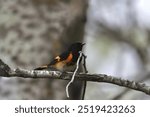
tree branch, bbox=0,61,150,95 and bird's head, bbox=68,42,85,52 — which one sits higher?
bird's head, bbox=68,42,85,52

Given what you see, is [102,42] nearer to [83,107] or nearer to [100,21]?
[100,21]

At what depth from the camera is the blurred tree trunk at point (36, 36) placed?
1.41m

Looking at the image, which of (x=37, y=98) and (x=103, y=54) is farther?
(x=103, y=54)

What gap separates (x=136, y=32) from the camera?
1974 mm

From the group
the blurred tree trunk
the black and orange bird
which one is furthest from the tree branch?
the blurred tree trunk

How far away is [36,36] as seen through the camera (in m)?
1.47

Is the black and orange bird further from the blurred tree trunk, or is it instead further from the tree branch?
the blurred tree trunk

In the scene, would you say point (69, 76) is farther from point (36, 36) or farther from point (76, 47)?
point (36, 36)

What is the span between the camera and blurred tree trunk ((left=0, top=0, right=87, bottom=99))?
141cm

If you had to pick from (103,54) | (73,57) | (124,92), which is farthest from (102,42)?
(73,57)

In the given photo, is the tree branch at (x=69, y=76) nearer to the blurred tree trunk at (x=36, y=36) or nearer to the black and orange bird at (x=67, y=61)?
the black and orange bird at (x=67, y=61)

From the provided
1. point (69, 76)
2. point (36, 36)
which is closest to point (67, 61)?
point (69, 76)

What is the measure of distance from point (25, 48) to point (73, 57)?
0.22 meters

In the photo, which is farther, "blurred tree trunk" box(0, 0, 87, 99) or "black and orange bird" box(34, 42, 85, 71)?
"blurred tree trunk" box(0, 0, 87, 99)
